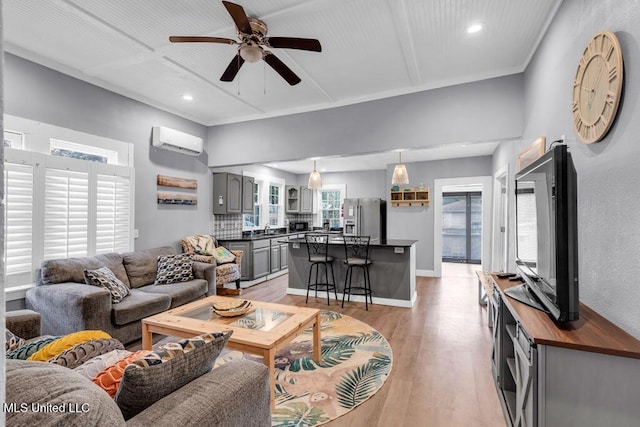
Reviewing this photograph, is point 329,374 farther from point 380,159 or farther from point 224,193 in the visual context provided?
point 380,159

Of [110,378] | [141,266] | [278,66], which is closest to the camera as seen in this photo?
[110,378]

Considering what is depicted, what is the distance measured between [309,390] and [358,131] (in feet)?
10.2

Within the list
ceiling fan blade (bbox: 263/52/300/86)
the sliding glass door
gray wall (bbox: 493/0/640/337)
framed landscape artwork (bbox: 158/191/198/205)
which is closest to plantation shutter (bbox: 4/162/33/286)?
framed landscape artwork (bbox: 158/191/198/205)

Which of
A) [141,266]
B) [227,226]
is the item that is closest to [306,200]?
[227,226]

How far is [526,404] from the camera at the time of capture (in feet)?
4.89

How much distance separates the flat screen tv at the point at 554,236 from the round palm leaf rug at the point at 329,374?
4.47ft

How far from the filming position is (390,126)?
12.8ft

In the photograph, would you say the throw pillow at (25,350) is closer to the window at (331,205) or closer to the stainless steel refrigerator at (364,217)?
the stainless steel refrigerator at (364,217)

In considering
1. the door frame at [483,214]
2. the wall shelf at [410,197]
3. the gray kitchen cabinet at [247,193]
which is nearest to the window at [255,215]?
the gray kitchen cabinet at [247,193]

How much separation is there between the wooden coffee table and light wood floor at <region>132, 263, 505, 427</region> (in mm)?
636

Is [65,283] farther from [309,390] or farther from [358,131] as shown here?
[358,131]

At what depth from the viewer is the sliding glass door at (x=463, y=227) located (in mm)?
8227

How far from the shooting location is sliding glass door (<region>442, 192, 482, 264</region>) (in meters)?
8.23

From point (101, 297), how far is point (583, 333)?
346 cm
